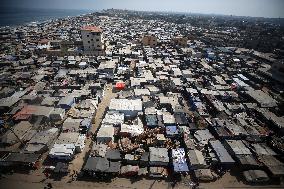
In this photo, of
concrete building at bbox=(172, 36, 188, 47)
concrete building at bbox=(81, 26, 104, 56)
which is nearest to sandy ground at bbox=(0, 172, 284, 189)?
concrete building at bbox=(81, 26, 104, 56)

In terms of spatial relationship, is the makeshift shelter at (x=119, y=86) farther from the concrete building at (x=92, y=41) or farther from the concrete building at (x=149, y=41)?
the concrete building at (x=149, y=41)

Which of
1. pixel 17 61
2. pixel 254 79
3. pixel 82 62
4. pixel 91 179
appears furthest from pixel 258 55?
pixel 17 61

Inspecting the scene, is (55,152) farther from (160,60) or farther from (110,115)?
(160,60)

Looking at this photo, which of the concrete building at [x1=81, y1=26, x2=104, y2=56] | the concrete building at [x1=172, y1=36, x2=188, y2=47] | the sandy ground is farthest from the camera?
the concrete building at [x1=172, y1=36, x2=188, y2=47]

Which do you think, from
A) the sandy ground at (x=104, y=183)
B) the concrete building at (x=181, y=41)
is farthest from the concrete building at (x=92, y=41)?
the sandy ground at (x=104, y=183)

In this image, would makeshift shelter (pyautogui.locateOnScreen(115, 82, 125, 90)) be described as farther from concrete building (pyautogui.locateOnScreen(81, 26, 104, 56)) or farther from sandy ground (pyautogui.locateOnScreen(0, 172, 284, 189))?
concrete building (pyautogui.locateOnScreen(81, 26, 104, 56))
